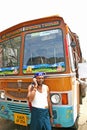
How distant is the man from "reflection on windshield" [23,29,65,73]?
53 centimetres

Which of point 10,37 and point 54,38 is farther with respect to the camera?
point 10,37

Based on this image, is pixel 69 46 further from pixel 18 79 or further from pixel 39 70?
pixel 18 79

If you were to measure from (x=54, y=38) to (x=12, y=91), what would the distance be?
169cm

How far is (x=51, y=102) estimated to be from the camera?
5383 mm

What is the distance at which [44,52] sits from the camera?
5.74m

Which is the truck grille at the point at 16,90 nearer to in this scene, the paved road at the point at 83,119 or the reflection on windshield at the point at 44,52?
the reflection on windshield at the point at 44,52

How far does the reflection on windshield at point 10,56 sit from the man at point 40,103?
43.4 inches

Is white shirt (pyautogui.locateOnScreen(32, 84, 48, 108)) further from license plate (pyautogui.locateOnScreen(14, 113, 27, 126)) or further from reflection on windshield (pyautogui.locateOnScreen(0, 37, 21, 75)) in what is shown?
reflection on windshield (pyautogui.locateOnScreen(0, 37, 21, 75))

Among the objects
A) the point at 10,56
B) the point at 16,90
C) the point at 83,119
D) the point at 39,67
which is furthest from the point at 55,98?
the point at 83,119

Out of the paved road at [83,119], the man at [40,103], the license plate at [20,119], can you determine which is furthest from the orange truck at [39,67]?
the paved road at [83,119]

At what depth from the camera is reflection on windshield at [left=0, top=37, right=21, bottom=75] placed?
20.0 ft

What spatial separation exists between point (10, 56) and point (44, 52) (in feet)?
3.65

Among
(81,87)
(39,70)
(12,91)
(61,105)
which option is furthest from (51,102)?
(81,87)

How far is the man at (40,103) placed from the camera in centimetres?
493
